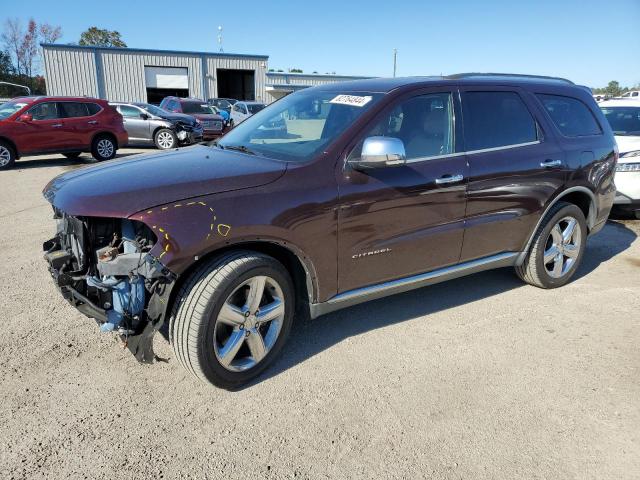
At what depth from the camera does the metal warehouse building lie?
30953 millimetres

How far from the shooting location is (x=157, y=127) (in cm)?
1560

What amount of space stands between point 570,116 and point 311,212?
301 cm

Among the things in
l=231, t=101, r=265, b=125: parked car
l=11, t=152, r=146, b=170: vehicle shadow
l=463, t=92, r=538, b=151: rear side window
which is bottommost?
l=11, t=152, r=146, b=170: vehicle shadow

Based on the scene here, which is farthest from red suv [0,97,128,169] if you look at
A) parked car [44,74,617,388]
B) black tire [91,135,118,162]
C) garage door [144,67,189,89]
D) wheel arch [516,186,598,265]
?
garage door [144,67,189,89]

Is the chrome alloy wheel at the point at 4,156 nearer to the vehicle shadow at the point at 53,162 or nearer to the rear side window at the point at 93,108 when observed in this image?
the vehicle shadow at the point at 53,162

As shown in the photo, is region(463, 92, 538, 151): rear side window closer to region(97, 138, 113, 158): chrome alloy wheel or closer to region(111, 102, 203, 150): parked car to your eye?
region(97, 138, 113, 158): chrome alloy wheel

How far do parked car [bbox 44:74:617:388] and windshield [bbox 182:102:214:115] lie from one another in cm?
1628

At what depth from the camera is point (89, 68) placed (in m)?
31.8

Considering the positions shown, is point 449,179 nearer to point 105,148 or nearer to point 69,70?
point 105,148

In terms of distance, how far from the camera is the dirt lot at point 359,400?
2.33 metres

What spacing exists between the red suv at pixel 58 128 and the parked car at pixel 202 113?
4.53 metres

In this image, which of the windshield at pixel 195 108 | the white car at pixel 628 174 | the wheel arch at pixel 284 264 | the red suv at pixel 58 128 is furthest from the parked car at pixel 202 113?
the wheel arch at pixel 284 264

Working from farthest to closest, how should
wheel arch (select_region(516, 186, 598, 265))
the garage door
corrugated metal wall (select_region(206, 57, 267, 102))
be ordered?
corrugated metal wall (select_region(206, 57, 267, 102))
the garage door
wheel arch (select_region(516, 186, 598, 265))

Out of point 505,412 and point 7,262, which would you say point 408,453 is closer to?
point 505,412
